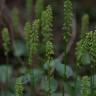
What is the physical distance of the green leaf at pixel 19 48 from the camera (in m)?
2.45

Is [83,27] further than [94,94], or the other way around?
[83,27]

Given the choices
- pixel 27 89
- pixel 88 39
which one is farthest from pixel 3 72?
pixel 88 39

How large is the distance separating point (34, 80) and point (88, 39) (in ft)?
1.33

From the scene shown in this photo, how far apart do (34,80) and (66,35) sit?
1.07 feet

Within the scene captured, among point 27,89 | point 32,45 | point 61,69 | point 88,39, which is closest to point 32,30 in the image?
point 32,45

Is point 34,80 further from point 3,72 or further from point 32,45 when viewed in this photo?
point 3,72

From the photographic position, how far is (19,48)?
259 cm

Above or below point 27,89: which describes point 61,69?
above

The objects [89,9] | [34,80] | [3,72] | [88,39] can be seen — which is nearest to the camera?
[88,39]

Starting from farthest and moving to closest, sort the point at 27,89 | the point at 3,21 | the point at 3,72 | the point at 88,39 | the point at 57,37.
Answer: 1. the point at 57,37
2. the point at 3,21
3. the point at 27,89
4. the point at 3,72
5. the point at 88,39

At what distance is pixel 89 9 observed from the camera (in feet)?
11.8

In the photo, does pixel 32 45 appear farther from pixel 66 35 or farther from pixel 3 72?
pixel 3 72

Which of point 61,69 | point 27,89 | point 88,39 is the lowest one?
point 27,89

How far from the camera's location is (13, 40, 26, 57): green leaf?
245cm
